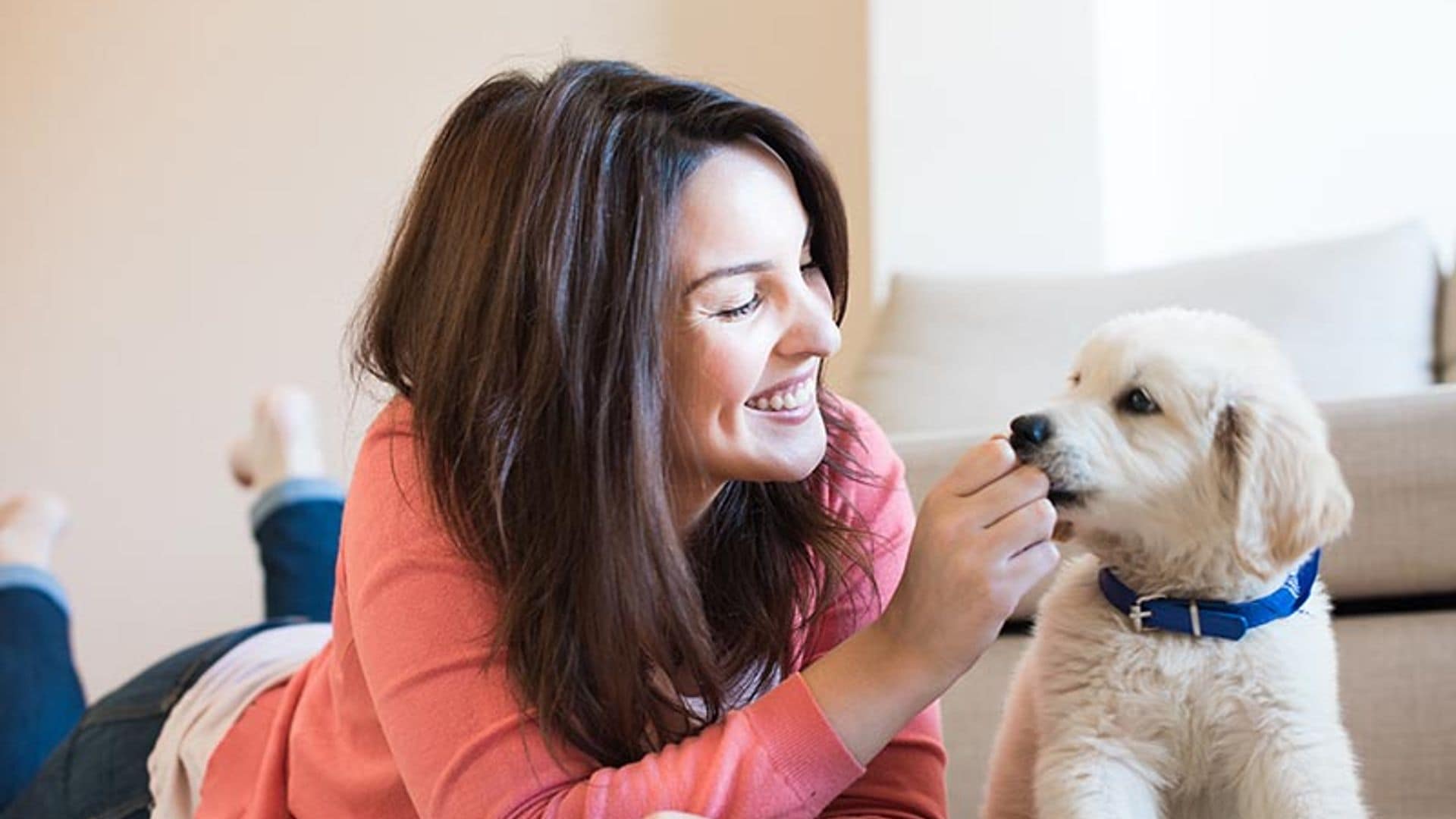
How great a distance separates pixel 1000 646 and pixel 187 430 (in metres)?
1.98

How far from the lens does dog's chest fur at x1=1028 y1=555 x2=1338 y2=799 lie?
107 centimetres

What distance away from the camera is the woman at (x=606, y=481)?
0.95 metres

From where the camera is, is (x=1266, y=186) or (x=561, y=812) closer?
(x=561, y=812)

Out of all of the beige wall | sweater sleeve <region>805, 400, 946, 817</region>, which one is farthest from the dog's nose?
the beige wall

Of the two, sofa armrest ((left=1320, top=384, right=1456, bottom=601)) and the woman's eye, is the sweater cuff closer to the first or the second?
the woman's eye

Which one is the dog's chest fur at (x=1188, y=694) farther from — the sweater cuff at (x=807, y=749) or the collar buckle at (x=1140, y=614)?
the sweater cuff at (x=807, y=749)

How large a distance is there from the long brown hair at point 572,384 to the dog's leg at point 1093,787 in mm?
246

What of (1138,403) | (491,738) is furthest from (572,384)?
(1138,403)

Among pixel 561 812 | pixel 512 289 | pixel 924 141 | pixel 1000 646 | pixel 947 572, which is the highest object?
pixel 924 141

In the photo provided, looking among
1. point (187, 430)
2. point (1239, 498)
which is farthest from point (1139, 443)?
point (187, 430)

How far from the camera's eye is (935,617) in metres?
0.94

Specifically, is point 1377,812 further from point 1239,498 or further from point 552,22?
point 552,22

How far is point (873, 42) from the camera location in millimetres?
2918

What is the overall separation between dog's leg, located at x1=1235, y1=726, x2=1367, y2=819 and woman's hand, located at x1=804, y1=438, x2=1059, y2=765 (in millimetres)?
240
